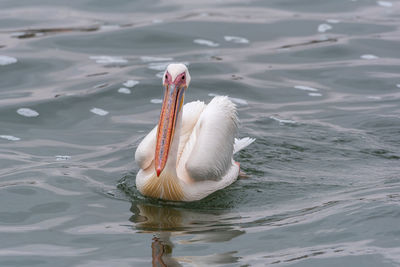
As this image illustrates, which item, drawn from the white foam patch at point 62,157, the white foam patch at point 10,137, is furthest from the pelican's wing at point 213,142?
the white foam patch at point 10,137

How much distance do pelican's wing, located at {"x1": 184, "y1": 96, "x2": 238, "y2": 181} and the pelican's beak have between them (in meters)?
0.33

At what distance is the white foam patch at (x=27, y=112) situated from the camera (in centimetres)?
865

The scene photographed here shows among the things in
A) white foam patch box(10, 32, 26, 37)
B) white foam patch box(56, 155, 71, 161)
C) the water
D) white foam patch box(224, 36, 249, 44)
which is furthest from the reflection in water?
white foam patch box(10, 32, 26, 37)

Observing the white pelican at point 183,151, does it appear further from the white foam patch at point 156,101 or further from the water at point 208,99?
the white foam patch at point 156,101

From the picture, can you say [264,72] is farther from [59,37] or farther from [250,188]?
[250,188]

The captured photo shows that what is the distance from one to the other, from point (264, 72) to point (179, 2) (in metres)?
3.39

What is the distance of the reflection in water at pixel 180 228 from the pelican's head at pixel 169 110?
15.3 inches

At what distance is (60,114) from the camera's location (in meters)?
8.80

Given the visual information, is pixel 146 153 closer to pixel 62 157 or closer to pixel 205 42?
pixel 62 157

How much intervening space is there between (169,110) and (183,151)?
845 mm

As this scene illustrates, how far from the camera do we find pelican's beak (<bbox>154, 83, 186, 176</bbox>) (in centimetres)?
597

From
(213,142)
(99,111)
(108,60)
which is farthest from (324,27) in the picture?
(213,142)

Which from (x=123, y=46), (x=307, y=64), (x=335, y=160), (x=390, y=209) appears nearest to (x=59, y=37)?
(x=123, y=46)

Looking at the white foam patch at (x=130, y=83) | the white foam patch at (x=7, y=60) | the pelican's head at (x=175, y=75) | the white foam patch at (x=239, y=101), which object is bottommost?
the white foam patch at (x=239, y=101)
